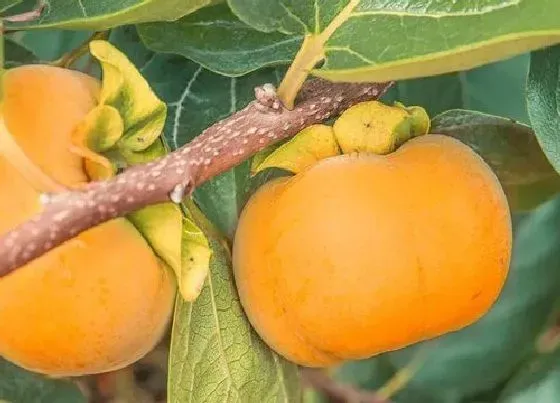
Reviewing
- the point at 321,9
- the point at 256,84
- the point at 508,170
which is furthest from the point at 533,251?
the point at 321,9

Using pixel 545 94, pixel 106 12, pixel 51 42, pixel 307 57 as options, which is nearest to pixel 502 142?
pixel 545 94

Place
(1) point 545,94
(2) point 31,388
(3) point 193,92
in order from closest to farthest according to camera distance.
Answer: (1) point 545,94
(3) point 193,92
(2) point 31,388

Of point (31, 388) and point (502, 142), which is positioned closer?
point (502, 142)

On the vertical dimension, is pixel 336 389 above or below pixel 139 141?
below

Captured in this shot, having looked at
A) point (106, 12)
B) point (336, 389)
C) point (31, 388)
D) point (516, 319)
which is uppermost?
point (106, 12)

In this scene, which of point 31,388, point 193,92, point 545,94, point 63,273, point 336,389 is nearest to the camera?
point 63,273

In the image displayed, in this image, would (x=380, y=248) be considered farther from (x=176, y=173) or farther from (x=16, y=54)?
(x=16, y=54)

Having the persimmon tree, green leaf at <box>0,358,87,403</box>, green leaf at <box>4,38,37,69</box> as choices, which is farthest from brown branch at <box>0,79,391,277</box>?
green leaf at <box>0,358,87,403</box>

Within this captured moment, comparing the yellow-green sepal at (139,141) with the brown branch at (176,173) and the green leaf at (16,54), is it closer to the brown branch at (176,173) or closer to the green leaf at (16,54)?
the brown branch at (176,173)
